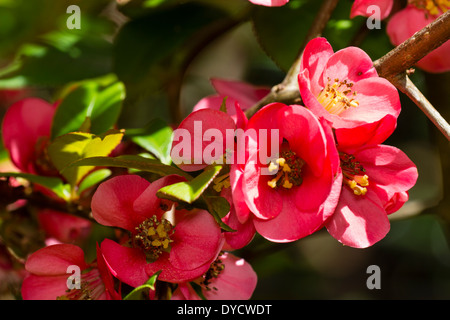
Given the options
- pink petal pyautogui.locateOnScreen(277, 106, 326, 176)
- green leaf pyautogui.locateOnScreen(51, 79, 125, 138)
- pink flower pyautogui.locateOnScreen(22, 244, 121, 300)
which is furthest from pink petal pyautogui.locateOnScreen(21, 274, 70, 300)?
pink petal pyautogui.locateOnScreen(277, 106, 326, 176)

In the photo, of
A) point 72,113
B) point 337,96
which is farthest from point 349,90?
point 72,113

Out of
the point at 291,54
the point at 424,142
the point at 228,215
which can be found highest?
the point at 291,54

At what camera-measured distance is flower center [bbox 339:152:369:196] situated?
23.9 inches

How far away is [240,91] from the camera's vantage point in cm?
84

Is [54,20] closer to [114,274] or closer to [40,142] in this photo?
[40,142]

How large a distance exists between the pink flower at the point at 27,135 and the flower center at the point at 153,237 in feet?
Answer: 1.00

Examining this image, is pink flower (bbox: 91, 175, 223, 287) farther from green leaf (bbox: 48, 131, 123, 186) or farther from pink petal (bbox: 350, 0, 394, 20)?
pink petal (bbox: 350, 0, 394, 20)

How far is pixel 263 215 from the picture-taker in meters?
0.57

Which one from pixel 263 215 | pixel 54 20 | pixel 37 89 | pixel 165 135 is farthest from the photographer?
pixel 37 89

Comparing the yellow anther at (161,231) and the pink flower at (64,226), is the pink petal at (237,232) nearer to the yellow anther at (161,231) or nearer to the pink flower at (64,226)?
the yellow anther at (161,231)

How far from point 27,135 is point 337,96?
53 cm

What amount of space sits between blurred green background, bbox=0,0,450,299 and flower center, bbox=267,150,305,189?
276mm
